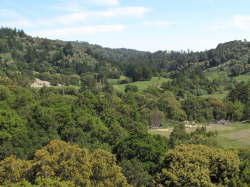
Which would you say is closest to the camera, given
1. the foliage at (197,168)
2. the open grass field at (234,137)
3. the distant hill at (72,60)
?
the foliage at (197,168)

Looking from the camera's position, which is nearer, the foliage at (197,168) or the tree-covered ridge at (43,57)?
the foliage at (197,168)

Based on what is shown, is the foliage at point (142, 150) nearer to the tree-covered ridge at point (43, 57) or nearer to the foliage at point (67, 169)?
the foliage at point (67, 169)

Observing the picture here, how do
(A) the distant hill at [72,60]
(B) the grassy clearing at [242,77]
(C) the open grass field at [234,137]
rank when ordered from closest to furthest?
(C) the open grass field at [234,137] → (B) the grassy clearing at [242,77] → (A) the distant hill at [72,60]

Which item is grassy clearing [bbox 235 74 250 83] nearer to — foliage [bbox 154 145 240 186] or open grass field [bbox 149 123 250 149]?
open grass field [bbox 149 123 250 149]

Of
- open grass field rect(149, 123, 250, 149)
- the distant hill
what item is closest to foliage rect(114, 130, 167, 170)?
open grass field rect(149, 123, 250, 149)

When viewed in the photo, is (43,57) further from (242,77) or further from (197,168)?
(197,168)

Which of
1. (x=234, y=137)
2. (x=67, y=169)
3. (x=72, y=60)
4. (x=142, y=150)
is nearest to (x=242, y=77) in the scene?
(x=234, y=137)

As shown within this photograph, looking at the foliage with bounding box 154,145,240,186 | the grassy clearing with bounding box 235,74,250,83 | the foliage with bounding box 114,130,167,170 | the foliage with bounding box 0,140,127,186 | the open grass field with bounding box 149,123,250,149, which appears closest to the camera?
the foliage with bounding box 154,145,240,186

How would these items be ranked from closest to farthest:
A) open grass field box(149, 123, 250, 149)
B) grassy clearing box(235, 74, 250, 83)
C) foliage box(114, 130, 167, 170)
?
foliage box(114, 130, 167, 170), open grass field box(149, 123, 250, 149), grassy clearing box(235, 74, 250, 83)

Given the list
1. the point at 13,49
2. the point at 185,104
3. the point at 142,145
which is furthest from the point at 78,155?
Answer: the point at 13,49

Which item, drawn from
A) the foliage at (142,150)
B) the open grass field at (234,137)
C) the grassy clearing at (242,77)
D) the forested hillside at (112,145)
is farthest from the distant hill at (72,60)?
the foliage at (142,150)

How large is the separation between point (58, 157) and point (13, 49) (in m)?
135

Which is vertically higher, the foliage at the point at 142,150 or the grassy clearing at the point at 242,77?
the grassy clearing at the point at 242,77

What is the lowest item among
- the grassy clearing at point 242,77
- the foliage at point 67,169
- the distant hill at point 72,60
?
the foliage at point 67,169
